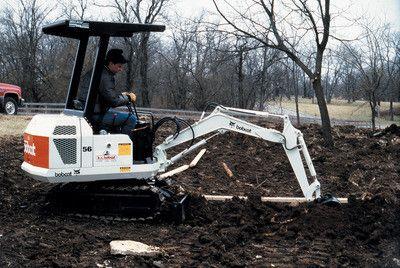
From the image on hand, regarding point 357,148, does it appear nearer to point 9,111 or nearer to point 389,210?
point 389,210

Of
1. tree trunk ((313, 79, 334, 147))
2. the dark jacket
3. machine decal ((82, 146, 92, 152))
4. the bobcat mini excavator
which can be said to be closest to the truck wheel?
tree trunk ((313, 79, 334, 147))

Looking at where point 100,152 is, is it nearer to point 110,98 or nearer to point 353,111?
point 110,98

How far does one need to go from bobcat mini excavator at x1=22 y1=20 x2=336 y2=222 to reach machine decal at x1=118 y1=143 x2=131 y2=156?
0.05 ft

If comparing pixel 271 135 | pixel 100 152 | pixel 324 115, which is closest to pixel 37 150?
pixel 100 152

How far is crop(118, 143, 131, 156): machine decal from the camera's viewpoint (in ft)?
25.2

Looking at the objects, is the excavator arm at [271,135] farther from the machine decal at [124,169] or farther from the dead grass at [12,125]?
the dead grass at [12,125]

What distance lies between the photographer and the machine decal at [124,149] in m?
7.67

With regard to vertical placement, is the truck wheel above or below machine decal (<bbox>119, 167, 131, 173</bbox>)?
above

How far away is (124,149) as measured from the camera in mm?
7695

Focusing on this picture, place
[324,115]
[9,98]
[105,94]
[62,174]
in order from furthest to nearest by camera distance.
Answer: [9,98], [324,115], [105,94], [62,174]

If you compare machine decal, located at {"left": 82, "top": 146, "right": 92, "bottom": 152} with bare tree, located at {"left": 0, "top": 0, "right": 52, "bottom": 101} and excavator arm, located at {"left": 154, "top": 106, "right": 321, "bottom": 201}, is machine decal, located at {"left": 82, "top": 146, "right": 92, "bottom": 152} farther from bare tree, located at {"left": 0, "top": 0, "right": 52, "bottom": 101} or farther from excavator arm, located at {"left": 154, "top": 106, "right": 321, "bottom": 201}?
bare tree, located at {"left": 0, "top": 0, "right": 52, "bottom": 101}

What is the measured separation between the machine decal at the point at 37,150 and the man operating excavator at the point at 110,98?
0.82 meters

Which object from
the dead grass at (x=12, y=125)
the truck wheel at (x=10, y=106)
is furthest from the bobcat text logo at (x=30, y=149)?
the truck wheel at (x=10, y=106)

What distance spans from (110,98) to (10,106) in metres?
17.4
